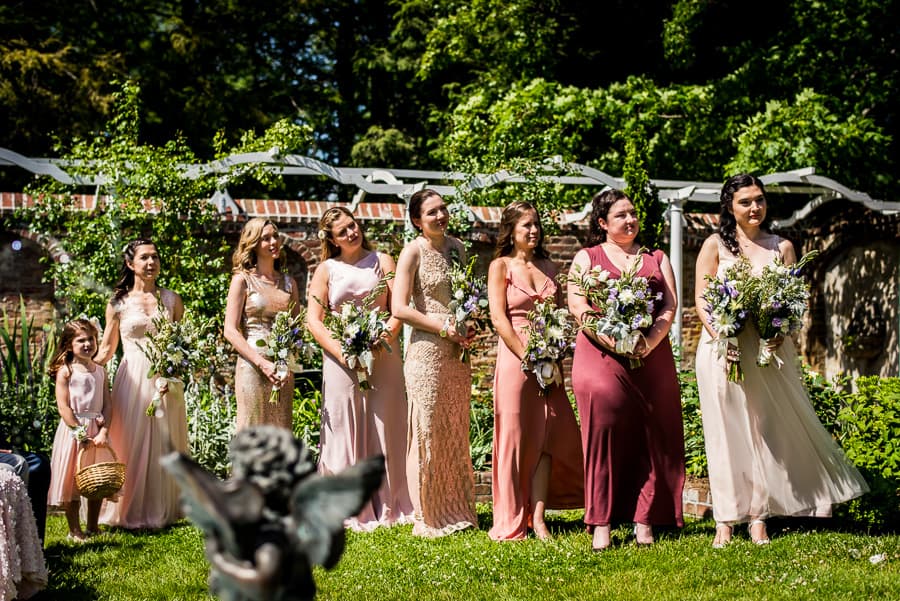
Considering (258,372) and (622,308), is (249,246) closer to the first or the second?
(258,372)

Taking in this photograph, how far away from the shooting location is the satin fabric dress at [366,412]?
6.73 meters

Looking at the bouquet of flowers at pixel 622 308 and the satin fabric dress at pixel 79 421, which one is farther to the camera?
the satin fabric dress at pixel 79 421

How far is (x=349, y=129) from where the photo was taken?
2053 centimetres

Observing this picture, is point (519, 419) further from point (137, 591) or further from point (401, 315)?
point (137, 591)

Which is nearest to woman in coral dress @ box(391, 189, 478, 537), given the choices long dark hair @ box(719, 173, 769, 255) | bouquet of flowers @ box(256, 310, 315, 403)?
bouquet of flowers @ box(256, 310, 315, 403)

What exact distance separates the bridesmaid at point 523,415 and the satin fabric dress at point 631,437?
390 mm

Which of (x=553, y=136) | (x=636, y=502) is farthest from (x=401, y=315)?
(x=553, y=136)

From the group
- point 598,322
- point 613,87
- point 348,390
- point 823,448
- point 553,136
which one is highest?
point 613,87

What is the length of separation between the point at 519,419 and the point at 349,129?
15369mm

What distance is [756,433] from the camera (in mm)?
5793

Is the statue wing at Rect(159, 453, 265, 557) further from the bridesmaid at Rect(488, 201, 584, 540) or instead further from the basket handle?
the basket handle

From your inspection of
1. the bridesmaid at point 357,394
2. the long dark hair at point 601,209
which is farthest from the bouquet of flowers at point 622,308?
the bridesmaid at point 357,394

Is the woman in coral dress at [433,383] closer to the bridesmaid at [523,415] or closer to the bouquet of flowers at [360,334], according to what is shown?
the bouquet of flowers at [360,334]

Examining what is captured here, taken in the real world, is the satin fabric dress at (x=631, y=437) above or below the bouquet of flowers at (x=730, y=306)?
below
